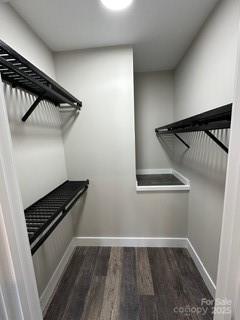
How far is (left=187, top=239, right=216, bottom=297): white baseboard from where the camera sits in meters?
1.35

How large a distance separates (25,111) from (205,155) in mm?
1503

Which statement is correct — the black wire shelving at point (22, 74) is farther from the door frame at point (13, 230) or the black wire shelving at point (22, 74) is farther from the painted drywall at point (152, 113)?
the painted drywall at point (152, 113)

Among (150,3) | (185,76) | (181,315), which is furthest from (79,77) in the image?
(181,315)

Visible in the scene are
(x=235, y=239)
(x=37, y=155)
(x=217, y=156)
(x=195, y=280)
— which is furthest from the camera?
(x=195, y=280)

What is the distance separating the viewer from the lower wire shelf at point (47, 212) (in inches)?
35.9

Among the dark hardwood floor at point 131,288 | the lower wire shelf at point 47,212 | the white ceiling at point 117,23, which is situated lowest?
the dark hardwood floor at point 131,288

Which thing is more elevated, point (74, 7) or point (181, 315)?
point (74, 7)

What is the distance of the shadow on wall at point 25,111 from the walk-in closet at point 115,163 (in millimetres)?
12

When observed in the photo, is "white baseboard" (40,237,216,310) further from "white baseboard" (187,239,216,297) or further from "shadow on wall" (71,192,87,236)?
"shadow on wall" (71,192,87,236)

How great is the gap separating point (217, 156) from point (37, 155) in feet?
4.63

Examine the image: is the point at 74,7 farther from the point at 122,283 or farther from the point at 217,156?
the point at 122,283

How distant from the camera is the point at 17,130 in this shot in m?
1.12

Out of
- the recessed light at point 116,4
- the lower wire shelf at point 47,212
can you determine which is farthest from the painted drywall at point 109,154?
the recessed light at point 116,4

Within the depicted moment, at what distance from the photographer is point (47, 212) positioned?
1.11m
